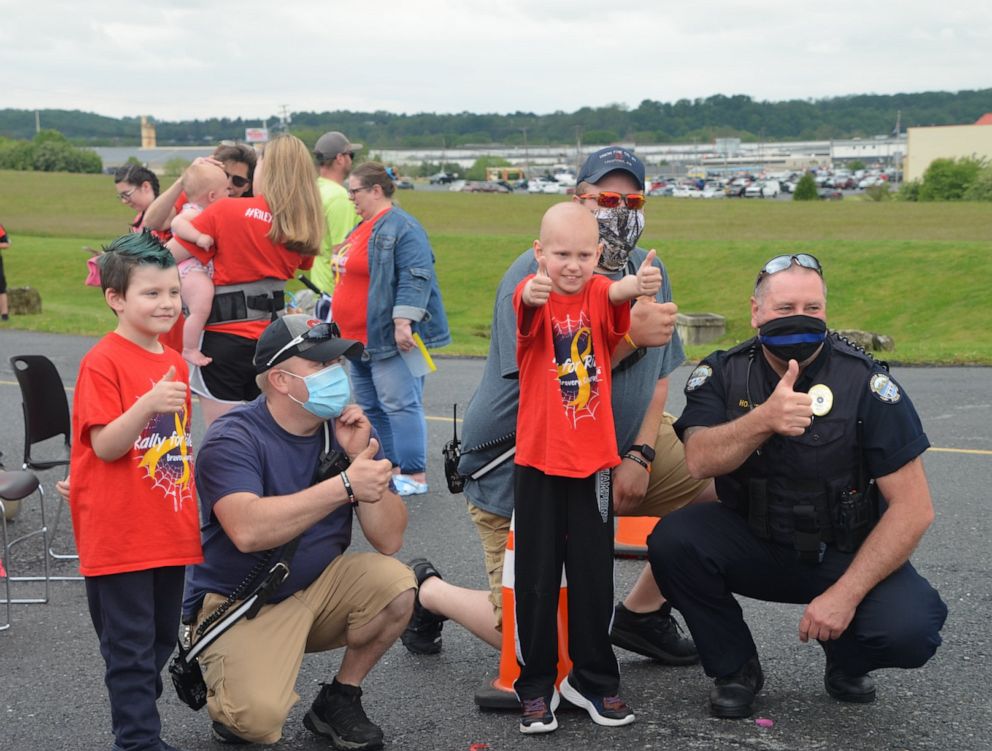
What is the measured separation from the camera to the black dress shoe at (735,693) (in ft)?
13.8

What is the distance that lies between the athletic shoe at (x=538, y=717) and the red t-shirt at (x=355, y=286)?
3777 millimetres

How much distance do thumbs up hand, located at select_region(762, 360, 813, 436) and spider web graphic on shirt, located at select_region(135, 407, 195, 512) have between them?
1950 millimetres

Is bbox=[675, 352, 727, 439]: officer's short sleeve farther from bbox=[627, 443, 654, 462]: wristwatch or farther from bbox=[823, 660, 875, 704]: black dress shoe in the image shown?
bbox=[823, 660, 875, 704]: black dress shoe

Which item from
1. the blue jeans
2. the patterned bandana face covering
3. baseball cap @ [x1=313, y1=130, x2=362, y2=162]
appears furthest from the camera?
baseball cap @ [x1=313, y1=130, x2=362, y2=162]

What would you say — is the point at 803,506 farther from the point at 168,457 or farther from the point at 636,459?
the point at 168,457

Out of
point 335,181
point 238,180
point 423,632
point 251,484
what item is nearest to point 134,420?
point 251,484

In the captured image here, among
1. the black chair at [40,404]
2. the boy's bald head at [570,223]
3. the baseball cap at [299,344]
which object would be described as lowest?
the black chair at [40,404]

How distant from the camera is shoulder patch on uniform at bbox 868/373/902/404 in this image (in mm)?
4094

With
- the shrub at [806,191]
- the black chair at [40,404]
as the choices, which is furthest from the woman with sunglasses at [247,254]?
the shrub at [806,191]

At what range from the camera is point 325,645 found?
426 centimetres

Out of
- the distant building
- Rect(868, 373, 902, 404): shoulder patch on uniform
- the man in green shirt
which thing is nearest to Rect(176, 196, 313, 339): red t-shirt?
the man in green shirt

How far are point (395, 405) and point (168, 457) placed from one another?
370 cm

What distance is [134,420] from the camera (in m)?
3.66

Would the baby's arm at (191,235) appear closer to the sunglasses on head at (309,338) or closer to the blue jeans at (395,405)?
the blue jeans at (395,405)
